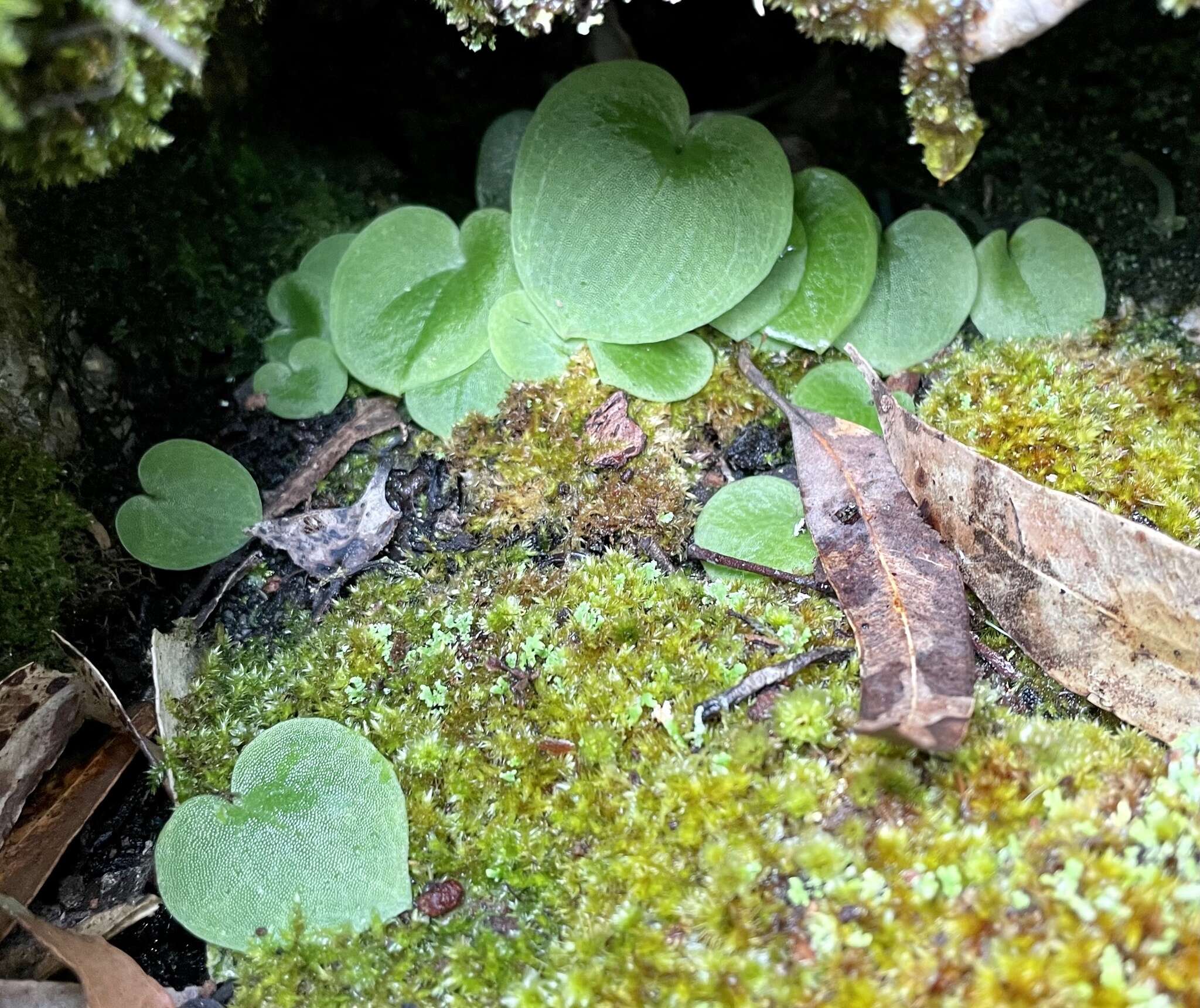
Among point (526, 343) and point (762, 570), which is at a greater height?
point (526, 343)

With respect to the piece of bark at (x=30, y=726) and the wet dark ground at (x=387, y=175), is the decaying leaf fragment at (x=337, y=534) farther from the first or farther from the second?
the piece of bark at (x=30, y=726)

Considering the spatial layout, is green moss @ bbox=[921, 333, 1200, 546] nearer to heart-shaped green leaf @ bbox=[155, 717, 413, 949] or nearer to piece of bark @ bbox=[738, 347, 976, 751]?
piece of bark @ bbox=[738, 347, 976, 751]

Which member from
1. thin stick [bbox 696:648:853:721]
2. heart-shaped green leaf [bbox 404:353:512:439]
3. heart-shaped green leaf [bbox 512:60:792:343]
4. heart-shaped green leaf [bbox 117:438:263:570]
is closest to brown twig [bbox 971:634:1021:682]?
thin stick [bbox 696:648:853:721]

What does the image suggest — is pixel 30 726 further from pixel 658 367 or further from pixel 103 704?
pixel 658 367

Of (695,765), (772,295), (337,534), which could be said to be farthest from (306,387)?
(695,765)

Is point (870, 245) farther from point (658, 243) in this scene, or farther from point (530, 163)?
point (530, 163)

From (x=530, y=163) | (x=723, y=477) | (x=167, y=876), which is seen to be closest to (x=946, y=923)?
(x=723, y=477)
